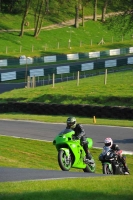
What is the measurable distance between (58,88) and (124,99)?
6.91 m

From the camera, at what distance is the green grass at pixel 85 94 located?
32500mm

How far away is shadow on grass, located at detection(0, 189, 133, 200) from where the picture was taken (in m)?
8.77

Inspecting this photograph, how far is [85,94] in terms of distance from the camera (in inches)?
1346

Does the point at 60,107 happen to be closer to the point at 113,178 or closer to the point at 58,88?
the point at 58,88

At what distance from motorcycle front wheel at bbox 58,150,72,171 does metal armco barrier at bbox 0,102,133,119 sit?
13607 millimetres

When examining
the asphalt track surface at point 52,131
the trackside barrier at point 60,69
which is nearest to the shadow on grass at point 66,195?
the asphalt track surface at point 52,131

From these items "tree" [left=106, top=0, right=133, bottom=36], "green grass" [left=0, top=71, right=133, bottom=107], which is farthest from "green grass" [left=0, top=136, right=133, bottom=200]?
"tree" [left=106, top=0, right=133, bottom=36]

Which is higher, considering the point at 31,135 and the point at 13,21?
the point at 13,21

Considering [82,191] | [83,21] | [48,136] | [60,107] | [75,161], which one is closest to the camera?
[82,191]

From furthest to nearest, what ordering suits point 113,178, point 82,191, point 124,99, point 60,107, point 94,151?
point 124,99 < point 60,107 < point 94,151 < point 113,178 < point 82,191

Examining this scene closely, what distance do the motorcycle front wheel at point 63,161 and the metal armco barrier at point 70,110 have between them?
536 inches

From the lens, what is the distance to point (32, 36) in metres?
74.8

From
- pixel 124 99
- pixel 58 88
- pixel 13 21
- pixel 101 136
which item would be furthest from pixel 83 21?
pixel 101 136

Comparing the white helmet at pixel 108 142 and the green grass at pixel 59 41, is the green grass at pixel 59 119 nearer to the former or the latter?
the white helmet at pixel 108 142
